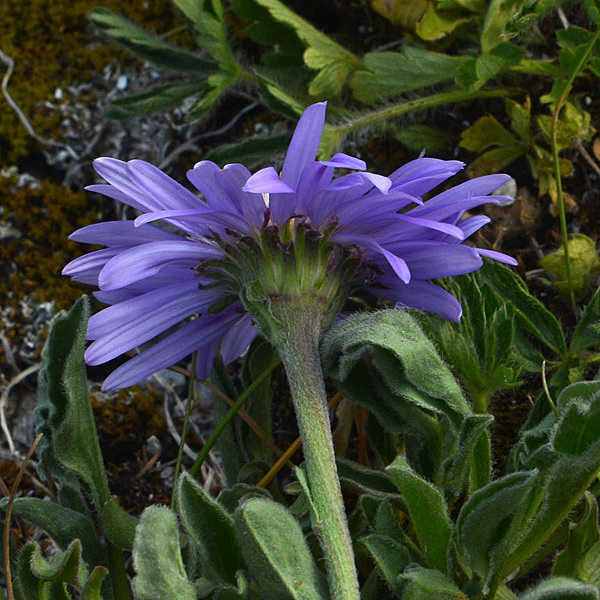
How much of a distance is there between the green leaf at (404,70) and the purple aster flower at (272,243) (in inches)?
26.3

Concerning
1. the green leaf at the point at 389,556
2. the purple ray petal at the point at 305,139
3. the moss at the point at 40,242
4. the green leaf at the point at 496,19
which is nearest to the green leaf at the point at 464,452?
the green leaf at the point at 389,556

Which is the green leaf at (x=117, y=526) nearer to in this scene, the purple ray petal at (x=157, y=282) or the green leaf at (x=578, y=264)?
the purple ray petal at (x=157, y=282)

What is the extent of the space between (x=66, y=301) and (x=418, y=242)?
117 centimetres

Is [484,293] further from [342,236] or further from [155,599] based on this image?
[155,599]

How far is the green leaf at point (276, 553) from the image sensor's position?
1076 mm

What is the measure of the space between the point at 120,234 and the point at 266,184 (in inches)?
14.2

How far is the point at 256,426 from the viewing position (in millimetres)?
1528

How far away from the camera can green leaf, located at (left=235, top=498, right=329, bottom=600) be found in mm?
1076

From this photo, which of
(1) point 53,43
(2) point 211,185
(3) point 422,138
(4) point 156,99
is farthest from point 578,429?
(1) point 53,43

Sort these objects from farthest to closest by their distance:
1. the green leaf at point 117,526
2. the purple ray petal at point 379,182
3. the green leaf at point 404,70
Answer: the green leaf at point 404,70 → the green leaf at point 117,526 → the purple ray petal at point 379,182

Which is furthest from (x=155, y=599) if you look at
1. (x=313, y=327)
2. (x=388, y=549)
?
(x=313, y=327)

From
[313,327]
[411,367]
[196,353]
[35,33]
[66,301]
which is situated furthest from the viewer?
[35,33]

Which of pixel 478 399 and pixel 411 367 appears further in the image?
pixel 478 399

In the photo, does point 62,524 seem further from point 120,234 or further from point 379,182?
point 379,182
